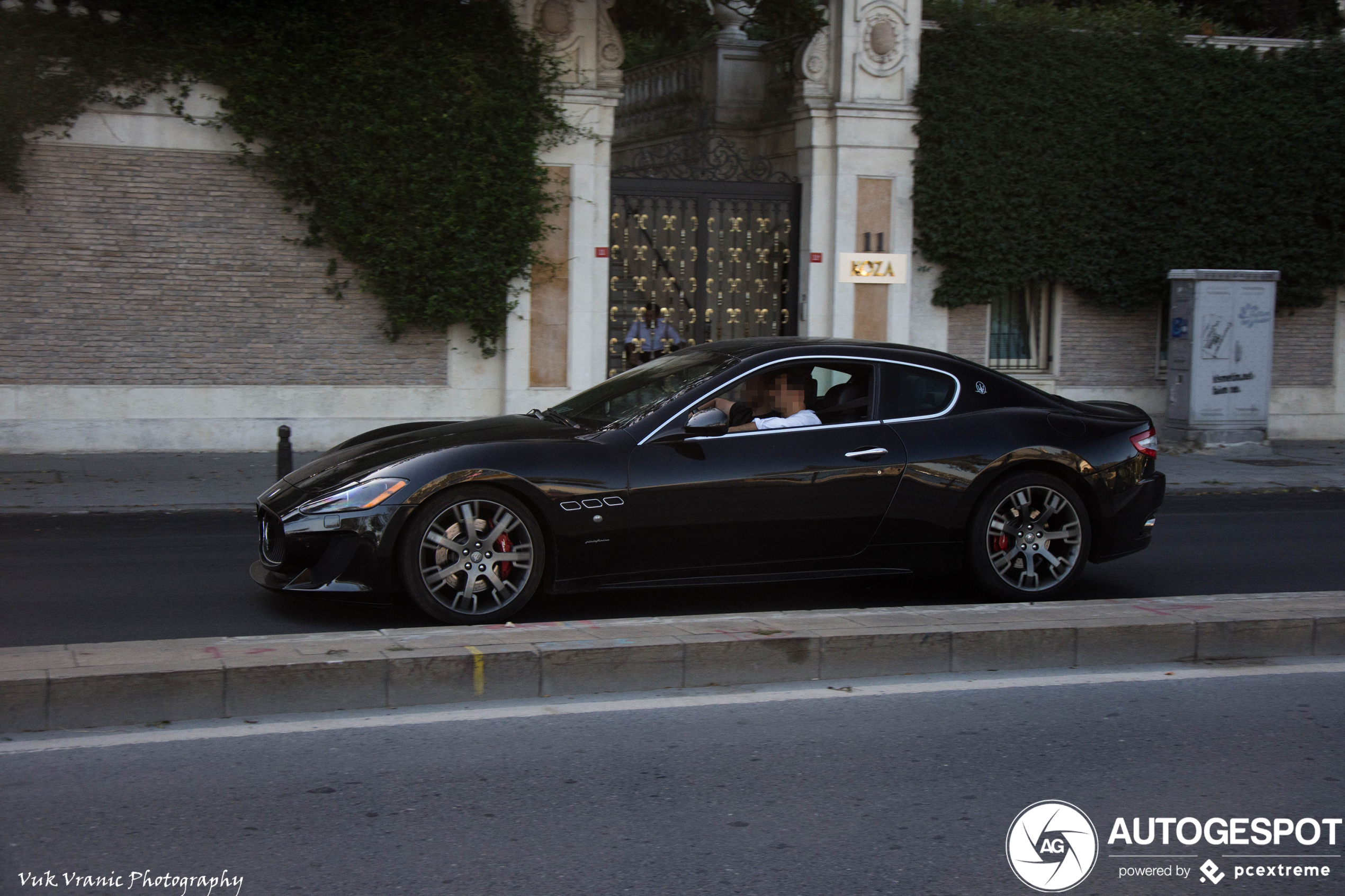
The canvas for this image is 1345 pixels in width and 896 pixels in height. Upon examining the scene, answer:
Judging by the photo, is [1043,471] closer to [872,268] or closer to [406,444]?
[406,444]

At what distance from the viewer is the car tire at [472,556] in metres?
6.24

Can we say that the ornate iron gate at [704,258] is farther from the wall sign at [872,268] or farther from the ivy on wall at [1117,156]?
the ivy on wall at [1117,156]

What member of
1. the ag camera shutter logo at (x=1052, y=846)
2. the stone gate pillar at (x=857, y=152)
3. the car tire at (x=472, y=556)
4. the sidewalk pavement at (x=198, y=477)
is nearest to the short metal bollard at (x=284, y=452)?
the sidewalk pavement at (x=198, y=477)

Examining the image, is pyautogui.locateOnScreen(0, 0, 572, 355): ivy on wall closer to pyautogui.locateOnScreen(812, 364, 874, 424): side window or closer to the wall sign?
the wall sign

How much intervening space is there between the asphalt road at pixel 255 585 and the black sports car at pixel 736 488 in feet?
1.22

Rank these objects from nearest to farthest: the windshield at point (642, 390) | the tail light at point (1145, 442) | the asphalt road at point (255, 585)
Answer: the asphalt road at point (255, 585) < the windshield at point (642, 390) < the tail light at point (1145, 442)

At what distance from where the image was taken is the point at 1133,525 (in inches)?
293

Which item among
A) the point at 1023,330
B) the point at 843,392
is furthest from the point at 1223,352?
the point at 843,392

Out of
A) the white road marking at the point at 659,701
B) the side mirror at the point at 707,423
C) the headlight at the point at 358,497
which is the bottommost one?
the white road marking at the point at 659,701

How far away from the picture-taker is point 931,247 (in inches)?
683

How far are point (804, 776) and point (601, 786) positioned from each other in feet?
2.36

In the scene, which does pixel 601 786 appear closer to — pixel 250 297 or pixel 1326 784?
pixel 1326 784

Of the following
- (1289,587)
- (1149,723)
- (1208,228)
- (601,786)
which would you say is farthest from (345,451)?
(1208,228)

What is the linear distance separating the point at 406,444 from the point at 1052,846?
3.89 meters
